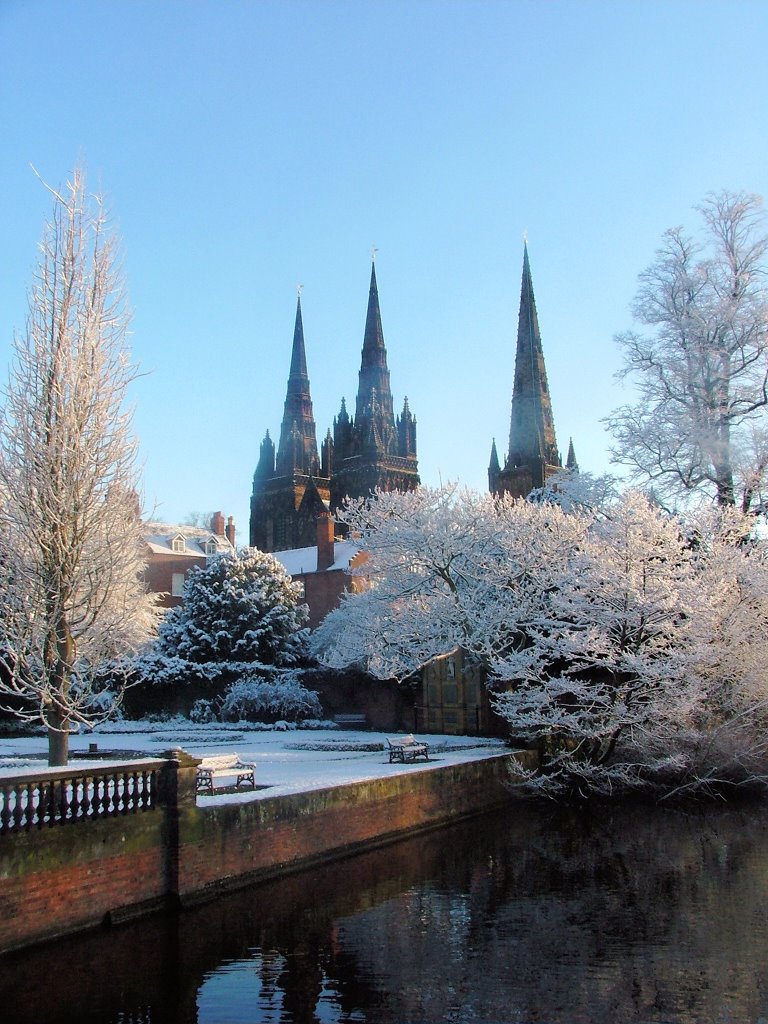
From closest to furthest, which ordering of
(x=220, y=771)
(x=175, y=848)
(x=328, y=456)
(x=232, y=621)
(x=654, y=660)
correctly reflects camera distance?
1. (x=175, y=848)
2. (x=220, y=771)
3. (x=654, y=660)
4. (x=232, y=621)
5. (x=328, y=456)

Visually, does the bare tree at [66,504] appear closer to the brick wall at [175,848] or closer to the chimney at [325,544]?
the brick wall at [175,848]

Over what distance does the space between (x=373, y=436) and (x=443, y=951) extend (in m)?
84.5

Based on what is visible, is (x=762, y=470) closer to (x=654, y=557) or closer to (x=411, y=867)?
(x=654, y=557)

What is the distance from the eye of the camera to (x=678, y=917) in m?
12.0

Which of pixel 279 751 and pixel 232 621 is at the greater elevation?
pixel 232 621

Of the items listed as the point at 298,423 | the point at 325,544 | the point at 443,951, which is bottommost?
the point at 443,951

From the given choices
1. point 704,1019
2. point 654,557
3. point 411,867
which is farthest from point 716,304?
point 704,1019

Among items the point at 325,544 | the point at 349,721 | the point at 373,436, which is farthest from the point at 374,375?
the point at 349,721

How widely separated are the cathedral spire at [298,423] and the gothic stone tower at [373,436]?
11.1ft

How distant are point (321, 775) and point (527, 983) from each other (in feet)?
29.1

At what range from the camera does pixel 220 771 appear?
53.6 feet

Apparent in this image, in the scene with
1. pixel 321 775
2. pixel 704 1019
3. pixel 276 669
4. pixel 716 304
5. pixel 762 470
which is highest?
pixel 716 304

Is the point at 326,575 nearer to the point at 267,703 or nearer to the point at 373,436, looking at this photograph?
the point at 267,703

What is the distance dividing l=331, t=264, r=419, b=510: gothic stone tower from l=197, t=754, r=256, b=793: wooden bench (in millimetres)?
75362
